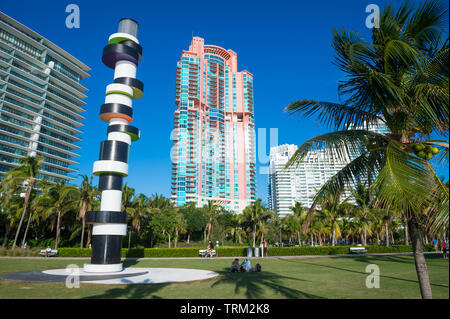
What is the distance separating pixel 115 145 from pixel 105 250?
20.3ft

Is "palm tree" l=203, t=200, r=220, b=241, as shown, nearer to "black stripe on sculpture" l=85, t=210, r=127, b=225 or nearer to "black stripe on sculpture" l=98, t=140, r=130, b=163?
"black stripe on sculpture" l=85, t=210, r=127, b=225

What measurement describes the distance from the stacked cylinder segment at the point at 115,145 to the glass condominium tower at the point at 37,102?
231 feet

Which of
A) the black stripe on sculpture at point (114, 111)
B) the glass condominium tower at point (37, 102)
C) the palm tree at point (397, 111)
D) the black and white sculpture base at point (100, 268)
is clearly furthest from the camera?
the glass condominium tower at point (37, 102)

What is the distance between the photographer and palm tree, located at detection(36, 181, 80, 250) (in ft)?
118

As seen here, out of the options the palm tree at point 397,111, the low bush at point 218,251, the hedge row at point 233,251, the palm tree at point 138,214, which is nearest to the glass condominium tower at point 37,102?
the palm tree at point 138,214

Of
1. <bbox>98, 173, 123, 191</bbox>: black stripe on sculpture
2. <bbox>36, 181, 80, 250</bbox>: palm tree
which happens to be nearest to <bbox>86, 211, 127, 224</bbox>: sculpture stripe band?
<bbox>98, 173, 123, 191</bbox>: black stripe on sculpture

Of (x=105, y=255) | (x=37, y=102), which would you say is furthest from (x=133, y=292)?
(x=37, y=102)

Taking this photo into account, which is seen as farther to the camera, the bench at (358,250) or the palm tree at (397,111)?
the bench at (358,250)

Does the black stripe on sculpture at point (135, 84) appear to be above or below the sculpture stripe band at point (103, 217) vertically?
above

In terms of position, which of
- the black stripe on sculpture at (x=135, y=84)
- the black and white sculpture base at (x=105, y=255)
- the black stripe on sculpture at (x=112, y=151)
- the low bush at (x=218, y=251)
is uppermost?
the black stripe on sculpture at (x=135, y=84)

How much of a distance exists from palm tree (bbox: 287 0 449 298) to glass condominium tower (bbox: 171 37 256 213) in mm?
106881

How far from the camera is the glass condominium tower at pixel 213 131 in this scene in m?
115

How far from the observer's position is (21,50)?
285 feet

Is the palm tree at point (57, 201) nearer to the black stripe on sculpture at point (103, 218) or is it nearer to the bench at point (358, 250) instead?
the black stripe on sculpture at point (103, 218)
